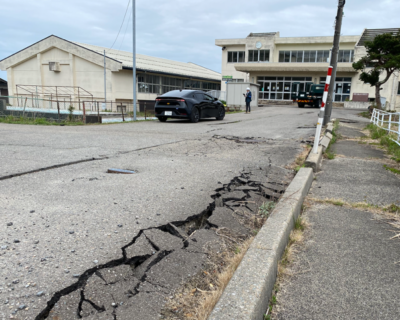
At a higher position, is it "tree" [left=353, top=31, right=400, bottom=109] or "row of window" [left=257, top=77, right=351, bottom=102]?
"tree" [left=353, top=31, right=400, bottom=109]

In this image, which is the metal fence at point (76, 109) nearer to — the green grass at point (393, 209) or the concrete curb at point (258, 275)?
the green grass at point (393, 209)

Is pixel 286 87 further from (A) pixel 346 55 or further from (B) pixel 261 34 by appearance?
(B) pixel 261 34

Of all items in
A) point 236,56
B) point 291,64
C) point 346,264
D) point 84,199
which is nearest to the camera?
point 346,264

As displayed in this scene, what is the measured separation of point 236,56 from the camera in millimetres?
51469

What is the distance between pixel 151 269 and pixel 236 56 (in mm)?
52173

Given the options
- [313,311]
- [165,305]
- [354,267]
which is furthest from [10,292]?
[354,267]

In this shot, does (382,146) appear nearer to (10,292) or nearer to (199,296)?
(199,296)

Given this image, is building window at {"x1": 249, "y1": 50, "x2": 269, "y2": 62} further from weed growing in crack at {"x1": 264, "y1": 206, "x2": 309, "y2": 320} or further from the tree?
weed growing in crack at {"x1": 264, "y1": 206, "x2": 309, "y2": 320}

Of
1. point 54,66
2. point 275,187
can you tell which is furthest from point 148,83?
point 275,187

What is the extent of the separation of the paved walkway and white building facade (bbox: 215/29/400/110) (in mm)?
42717

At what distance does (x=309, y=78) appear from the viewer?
45.8 metres

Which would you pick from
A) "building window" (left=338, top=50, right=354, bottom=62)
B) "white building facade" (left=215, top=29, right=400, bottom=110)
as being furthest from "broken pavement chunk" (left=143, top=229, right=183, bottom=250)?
"building window" (left=338, top=50, right=354, bottom=62)

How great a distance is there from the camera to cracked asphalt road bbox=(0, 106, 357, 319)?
7.59ft

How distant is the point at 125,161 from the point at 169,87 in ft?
115
